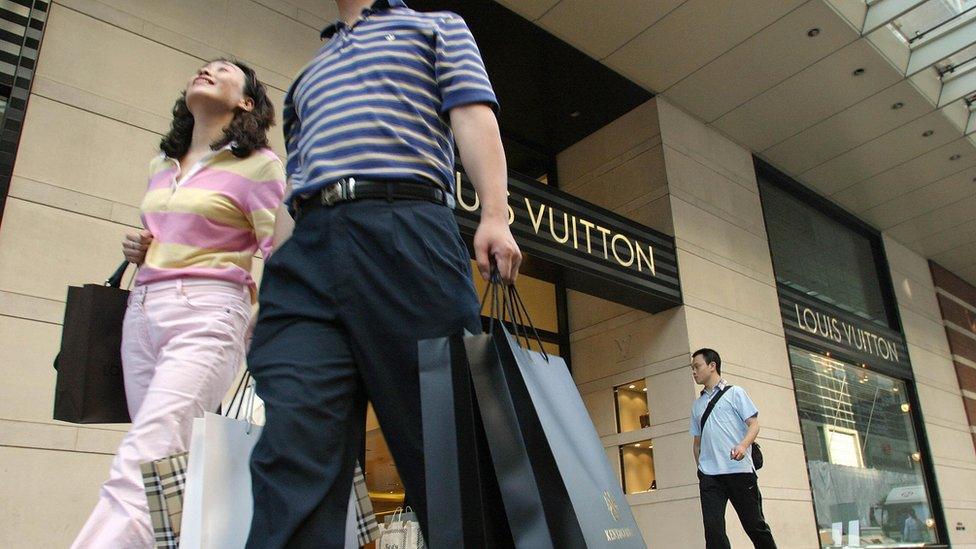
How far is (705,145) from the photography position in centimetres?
911

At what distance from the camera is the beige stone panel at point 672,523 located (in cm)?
691

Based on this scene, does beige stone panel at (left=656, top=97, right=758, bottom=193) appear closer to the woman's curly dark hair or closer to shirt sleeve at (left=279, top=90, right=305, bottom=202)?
the woman's curly dark hair

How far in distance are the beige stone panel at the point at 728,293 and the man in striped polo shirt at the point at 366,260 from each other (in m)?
6.79

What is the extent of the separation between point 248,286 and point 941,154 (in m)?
11.1

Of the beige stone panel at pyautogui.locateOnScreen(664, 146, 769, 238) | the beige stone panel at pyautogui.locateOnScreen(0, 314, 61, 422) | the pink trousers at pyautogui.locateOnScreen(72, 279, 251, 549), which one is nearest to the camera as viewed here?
the pink trousers at pyautogui.locateOnScreen(72, 279, 251, 549)

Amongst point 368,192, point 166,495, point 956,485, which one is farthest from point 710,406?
point 956,485

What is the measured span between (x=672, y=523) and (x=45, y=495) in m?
5.55

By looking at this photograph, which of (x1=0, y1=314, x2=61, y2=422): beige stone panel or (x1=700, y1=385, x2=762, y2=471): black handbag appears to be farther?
(x1=700, y1=385, x2=762, y2=471): black handbag

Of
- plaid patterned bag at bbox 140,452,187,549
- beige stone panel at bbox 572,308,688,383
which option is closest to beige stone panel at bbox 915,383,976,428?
beige stone panel at bbox 572,308,688,383

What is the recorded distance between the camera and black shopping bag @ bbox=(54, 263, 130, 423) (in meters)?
1.82

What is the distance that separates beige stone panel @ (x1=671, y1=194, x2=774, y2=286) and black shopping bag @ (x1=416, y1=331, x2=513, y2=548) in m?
7.12

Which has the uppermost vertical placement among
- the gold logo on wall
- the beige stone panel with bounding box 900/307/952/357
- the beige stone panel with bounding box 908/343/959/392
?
the beige stone panel with bounding box 900/307/952/357

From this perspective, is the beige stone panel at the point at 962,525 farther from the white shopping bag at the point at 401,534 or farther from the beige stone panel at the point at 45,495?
the beige stone panel at the point at 45,495

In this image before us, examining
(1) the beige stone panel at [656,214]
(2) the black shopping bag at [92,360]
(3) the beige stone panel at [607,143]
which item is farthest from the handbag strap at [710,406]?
(2) the black shopping bag at [92,360]
